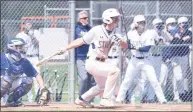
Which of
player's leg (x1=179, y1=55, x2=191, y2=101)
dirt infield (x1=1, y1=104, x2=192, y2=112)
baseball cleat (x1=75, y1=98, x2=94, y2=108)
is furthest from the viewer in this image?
player's leg (x1=179, y1=55, x2=191, y2=101)

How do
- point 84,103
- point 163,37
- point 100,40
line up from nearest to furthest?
point 100,40
point 84,103
point 163,37

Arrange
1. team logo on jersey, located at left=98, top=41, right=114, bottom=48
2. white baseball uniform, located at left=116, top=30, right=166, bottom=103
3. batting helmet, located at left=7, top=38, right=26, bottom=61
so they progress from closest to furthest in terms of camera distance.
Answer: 1. team logo on jersey, located at left=98, top=41, right=114, bottom=48
2. batting helmet, located at left=7, top=38, right=26, bottom=61
3. white baseball uniform, located at left=116, top=30, right=166, bottom=103

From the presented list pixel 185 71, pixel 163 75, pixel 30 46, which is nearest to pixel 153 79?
pixel 163 75

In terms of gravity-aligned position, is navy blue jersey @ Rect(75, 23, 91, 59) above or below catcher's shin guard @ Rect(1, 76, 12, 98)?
above

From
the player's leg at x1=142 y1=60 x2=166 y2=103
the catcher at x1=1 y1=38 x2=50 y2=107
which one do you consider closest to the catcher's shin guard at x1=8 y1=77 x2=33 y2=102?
the catcher at x1=1 y1=38 x2=50 y2=107

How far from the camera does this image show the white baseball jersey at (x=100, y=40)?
11.3m

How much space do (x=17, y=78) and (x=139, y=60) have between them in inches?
97.9

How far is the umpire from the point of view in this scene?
12.9m

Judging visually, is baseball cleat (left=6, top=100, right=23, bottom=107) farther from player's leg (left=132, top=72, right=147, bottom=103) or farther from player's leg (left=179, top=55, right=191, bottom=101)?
player's leg (left=179, top=55, right=191, bottom=101)

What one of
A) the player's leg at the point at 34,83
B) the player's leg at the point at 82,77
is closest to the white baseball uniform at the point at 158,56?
the player's leg at the point at 82,77

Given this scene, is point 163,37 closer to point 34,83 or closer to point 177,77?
point 177,77

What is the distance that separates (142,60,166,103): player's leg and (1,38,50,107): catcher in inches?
84.4

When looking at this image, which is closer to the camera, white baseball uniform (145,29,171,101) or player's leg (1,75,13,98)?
player's leg (1,75,13,98)

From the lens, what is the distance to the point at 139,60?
13.4m
